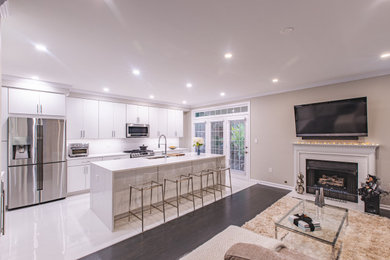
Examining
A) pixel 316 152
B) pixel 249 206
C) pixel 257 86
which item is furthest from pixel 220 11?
pixel 316 152

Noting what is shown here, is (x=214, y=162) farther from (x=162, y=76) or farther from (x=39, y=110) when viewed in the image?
(x=39, y=110)

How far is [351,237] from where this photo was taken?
2635 mm

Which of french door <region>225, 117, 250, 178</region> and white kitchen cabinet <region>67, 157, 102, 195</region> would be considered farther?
french door <region>225, 117, 250, 178</region>

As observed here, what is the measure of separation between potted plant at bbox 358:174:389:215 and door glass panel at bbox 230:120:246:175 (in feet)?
9.54

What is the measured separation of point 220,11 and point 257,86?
121 inches

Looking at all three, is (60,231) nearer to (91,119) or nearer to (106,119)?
(91,119)

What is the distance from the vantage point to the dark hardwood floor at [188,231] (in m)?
2.30

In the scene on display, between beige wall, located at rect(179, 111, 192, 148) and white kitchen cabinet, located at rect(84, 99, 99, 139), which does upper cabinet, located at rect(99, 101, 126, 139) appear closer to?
white kitchen cabinet, located at rect(84, 99, 99, 139)

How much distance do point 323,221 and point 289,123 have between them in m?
2.87

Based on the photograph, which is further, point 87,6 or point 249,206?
point 249,206

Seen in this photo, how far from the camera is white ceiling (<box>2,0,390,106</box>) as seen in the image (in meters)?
1.81

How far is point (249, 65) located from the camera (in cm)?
325

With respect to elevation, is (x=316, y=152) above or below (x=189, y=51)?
below

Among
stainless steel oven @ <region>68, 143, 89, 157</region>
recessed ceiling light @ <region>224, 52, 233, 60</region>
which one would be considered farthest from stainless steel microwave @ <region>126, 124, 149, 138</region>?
recessed ceiling light @ <region>224, 52, 233, 60</region>
